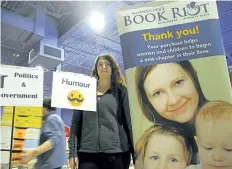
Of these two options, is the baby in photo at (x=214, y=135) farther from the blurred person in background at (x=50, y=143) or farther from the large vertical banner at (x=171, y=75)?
the blurred person in background at (x=50, y=143)

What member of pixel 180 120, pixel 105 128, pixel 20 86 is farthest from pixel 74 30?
pixel 180 120

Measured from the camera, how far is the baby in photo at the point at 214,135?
1.26 m

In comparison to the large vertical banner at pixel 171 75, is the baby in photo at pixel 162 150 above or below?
below

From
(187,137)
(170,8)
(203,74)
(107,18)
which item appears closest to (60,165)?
(187,137)

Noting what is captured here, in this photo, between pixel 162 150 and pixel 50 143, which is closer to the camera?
pixel 162 150

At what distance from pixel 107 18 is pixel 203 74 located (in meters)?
4.69

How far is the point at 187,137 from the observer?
52.6 inches

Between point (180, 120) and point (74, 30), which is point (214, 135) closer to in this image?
point (180, 120)

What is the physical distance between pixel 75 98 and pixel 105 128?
10.6 inches

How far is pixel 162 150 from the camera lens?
135 centimetres

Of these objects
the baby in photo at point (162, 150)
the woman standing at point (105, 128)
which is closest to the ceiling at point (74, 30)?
the woman standing at point (105, 128)

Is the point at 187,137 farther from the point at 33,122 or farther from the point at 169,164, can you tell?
the point at 33,122

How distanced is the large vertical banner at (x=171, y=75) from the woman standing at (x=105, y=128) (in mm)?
164

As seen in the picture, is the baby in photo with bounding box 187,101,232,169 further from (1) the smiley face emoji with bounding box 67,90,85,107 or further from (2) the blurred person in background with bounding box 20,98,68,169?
(2) the blurred person in background with bounding box 20,98,68,169
